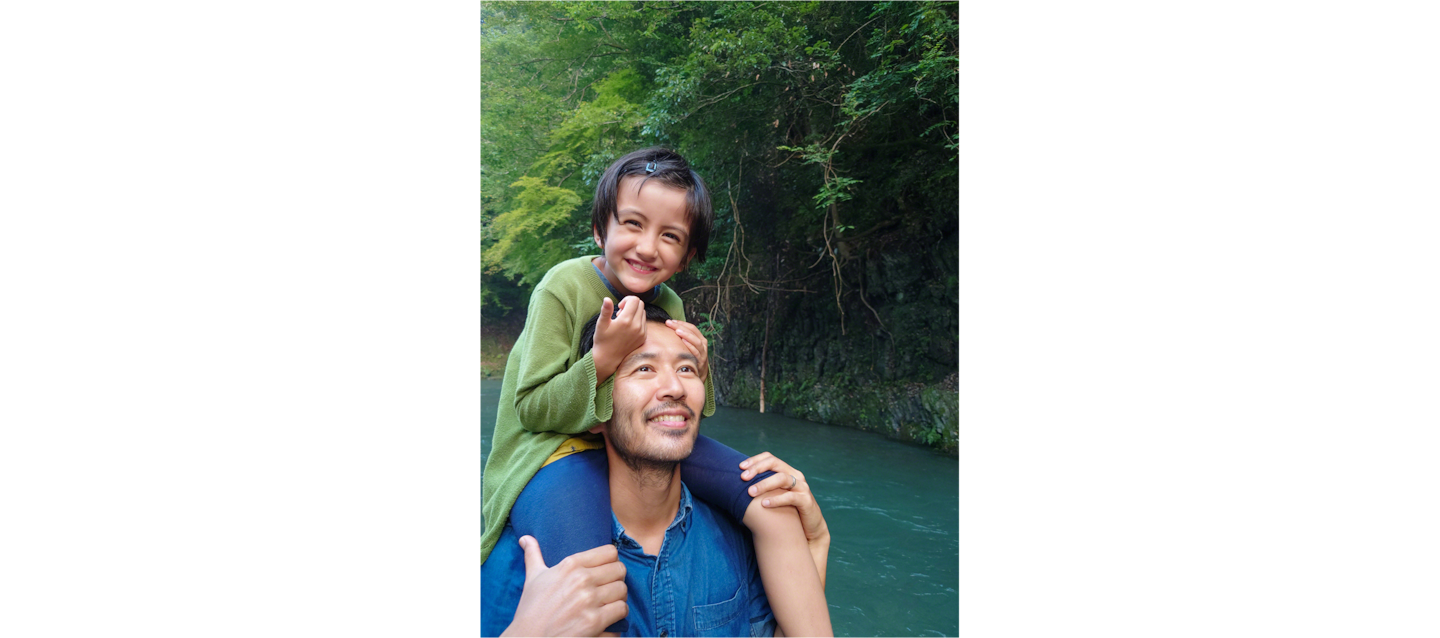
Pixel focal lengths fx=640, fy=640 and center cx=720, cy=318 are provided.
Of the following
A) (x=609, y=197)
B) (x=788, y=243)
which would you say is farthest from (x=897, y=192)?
(x=609, y=197)

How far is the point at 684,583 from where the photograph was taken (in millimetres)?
2006

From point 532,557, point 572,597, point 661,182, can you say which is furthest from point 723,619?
point 661,182

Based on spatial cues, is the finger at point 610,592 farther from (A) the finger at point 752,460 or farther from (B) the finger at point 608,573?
(A) the finger at point 752,460

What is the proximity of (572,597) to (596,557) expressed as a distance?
0.39 ft

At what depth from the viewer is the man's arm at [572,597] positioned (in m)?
1.74

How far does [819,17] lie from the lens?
4.06 m

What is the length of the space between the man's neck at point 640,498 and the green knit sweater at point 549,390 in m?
0.20

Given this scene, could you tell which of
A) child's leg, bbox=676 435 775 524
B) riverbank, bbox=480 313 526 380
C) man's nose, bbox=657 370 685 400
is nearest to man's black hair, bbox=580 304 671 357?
man's nose, bbox=657 370 685 400

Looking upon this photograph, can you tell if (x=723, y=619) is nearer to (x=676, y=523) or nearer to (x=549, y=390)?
(x=676, y=523)

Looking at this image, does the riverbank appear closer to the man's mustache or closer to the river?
the river

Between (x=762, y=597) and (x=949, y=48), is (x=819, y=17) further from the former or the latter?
(x=762, y=597)

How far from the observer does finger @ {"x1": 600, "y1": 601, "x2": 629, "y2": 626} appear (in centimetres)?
177

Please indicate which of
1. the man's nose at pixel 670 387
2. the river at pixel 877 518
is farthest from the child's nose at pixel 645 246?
the river at pixel 877 518

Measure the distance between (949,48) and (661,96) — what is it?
81.4 inches
